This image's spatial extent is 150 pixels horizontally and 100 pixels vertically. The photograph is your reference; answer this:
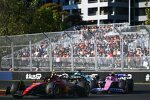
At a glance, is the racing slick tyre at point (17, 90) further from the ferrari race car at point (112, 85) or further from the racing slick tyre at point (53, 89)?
the ferrari race car at point (112, 85)

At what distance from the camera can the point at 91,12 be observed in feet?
291

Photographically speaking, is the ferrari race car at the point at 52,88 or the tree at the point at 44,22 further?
the tree at the point at 44,22

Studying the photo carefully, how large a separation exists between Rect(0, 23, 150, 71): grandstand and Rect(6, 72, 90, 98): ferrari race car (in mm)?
8131

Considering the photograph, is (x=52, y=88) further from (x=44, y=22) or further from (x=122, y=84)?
(x=44, y=22)

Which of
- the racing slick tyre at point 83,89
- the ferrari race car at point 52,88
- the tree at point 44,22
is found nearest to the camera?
the ferrari race car at point 52,88

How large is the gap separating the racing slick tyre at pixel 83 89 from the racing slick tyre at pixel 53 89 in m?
1.04

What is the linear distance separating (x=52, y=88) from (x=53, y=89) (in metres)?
0.08

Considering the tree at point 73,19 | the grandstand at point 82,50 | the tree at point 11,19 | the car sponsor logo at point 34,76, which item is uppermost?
the tree at point 73,19

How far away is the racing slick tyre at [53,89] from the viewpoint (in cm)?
1769

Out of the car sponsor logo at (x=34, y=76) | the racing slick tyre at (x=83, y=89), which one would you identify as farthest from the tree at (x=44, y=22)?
the racing slick tyre at (x=83, y=89)

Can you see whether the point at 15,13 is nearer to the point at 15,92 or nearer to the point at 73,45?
the point at 73,45

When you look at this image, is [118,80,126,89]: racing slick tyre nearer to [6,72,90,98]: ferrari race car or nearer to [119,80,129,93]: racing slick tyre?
[119,80,129,93]: racing slick tyre

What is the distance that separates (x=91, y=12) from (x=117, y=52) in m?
61.4

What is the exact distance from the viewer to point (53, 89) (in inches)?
703
